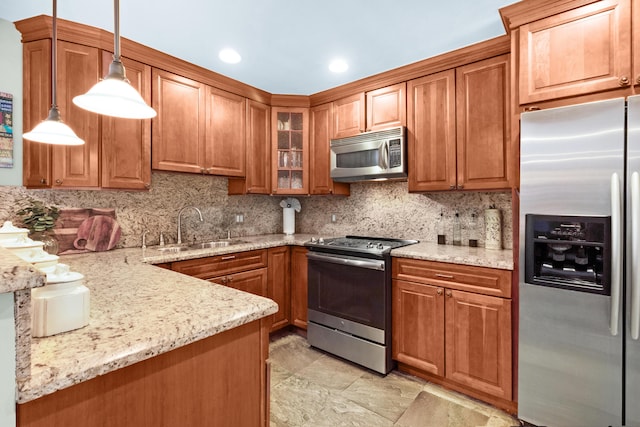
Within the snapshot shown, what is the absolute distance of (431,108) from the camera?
263cm

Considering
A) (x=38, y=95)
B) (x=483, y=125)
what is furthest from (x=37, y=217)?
(x=483, y=125)

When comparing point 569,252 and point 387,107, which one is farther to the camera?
point 387,107

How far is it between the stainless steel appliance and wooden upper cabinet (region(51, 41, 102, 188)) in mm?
1800

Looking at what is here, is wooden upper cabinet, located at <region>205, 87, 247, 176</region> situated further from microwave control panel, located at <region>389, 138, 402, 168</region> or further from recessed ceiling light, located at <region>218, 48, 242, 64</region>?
microwave control panel, located at <region>389, 138, 402, 168</region>

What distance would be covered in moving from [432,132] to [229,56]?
1.74 metres

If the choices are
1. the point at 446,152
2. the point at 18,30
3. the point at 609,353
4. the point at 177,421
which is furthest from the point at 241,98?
the point at 609,353

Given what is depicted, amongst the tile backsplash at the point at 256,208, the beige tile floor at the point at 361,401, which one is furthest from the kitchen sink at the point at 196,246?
the beige tile floor at the point at 361,401

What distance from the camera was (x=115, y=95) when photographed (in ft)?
3.62

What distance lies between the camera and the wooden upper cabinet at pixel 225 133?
292 cm

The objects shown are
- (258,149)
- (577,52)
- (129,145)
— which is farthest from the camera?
(258,149)

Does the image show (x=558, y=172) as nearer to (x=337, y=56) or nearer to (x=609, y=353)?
(x=609, y=353)

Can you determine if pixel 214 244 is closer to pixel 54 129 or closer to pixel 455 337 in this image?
pixel 54 129

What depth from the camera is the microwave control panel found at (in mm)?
2740

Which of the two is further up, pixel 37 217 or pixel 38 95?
pixel 38 95
